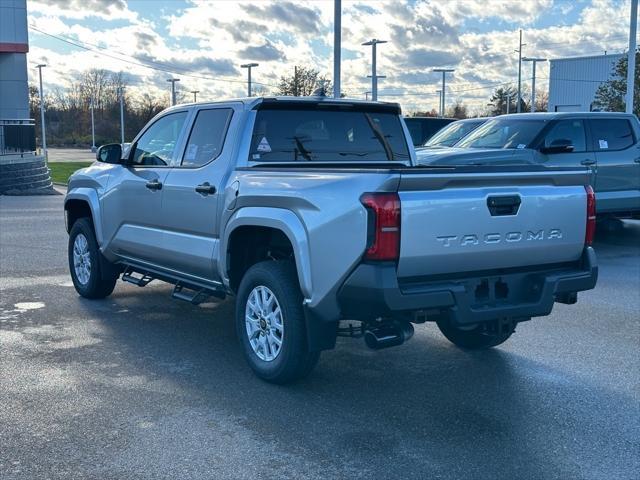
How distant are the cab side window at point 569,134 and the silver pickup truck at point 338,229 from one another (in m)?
5.84

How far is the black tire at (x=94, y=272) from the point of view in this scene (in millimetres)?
7773

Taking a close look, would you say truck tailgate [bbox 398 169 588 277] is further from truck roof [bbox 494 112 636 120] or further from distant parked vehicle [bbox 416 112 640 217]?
truck roof [bbox 494 112 636 120]

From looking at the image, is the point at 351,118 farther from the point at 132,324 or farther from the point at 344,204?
the point at 132,324

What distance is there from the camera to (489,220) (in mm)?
4887

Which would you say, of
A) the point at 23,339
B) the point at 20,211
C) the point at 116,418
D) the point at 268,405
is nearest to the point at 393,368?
the point at 268,405

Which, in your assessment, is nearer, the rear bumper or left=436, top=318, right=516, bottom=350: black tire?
the rear bumper

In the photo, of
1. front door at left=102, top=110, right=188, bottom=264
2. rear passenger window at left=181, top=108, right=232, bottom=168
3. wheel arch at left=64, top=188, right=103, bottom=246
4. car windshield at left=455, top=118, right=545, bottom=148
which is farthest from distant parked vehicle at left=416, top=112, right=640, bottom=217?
rear passenger window at left=181, top=108, right=232, bottom=168

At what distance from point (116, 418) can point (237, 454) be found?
3.02 ft

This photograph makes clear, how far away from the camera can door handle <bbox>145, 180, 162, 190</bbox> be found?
21.7ft

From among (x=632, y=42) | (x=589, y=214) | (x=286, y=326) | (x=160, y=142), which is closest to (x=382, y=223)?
(x=286, y=326)

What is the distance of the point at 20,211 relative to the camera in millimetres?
17094

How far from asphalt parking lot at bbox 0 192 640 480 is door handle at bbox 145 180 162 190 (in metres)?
1.23

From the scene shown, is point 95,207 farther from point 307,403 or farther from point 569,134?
point 569,134

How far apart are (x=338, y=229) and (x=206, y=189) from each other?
163cm
